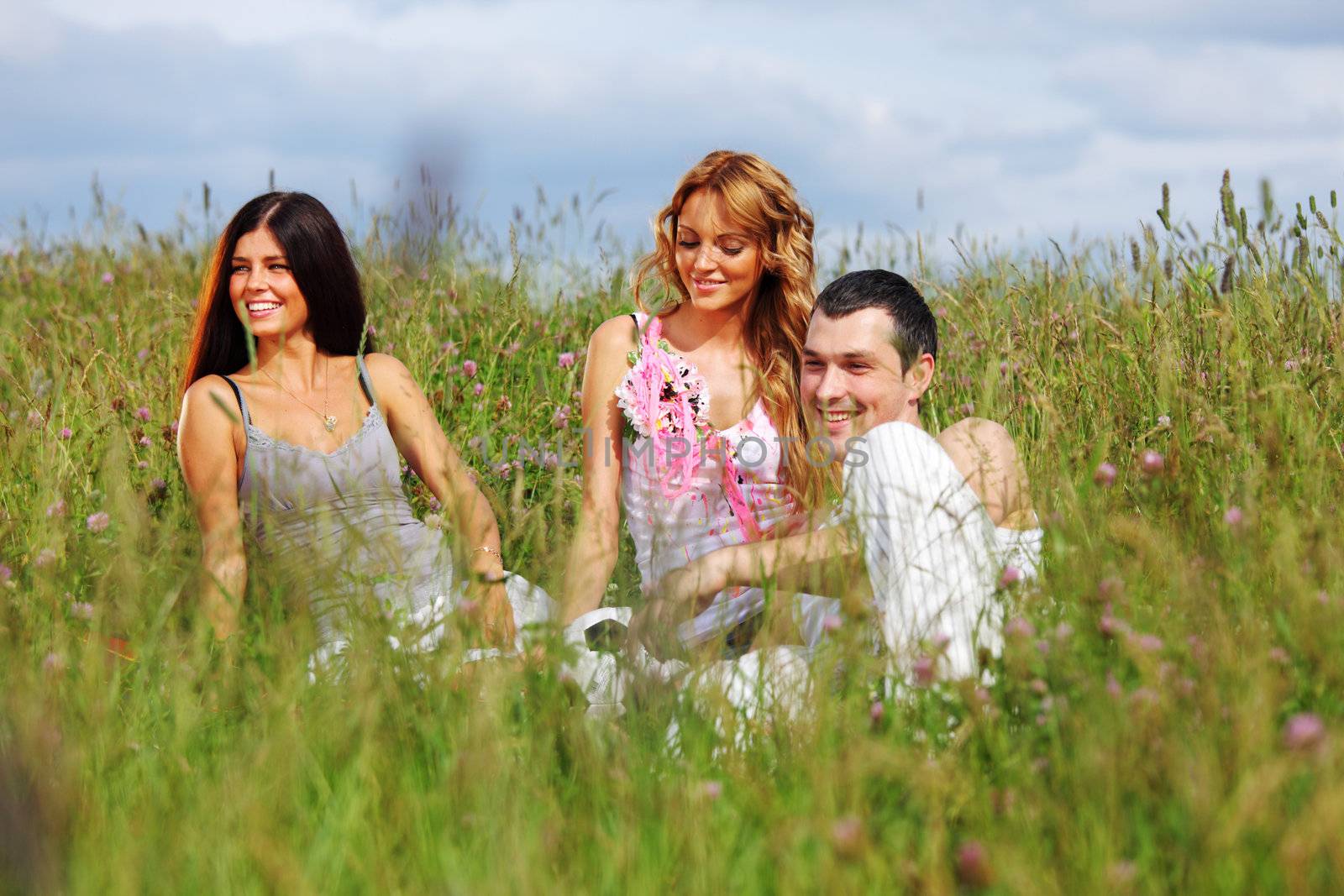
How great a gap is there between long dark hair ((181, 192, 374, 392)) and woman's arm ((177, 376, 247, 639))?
0.22m

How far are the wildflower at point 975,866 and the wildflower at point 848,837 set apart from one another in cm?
16

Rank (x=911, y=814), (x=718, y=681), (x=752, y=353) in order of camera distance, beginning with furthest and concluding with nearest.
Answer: (x=752, y=353)
(x=718, y=681)
(x=911, y=814)

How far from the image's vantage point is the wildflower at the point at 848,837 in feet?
5.78

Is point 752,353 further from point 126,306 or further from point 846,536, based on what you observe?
point 126,306

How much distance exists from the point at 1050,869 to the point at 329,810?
3.82ft

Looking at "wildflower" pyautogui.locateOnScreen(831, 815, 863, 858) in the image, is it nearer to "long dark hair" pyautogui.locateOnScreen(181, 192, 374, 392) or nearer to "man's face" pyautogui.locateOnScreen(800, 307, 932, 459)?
"man's face" pyautogui.locateOnScreen(800, 307, 932, 459)

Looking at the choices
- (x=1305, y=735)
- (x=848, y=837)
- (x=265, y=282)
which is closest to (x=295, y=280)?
(x=265, y=282)

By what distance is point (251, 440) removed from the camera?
3717 mm

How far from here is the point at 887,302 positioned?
11.6 ft

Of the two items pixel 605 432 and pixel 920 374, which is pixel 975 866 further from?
pixel 605 432

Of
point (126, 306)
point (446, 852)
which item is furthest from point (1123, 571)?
point (126, 306)

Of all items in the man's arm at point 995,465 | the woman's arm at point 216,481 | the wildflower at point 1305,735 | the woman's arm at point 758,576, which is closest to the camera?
the wildflower at point 1305,735

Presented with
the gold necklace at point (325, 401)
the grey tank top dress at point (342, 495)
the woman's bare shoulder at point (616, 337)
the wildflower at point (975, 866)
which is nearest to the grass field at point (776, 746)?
the wildflower at point (975, 866)

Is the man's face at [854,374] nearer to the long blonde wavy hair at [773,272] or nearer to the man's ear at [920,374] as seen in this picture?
the man's ear at [920,374]
